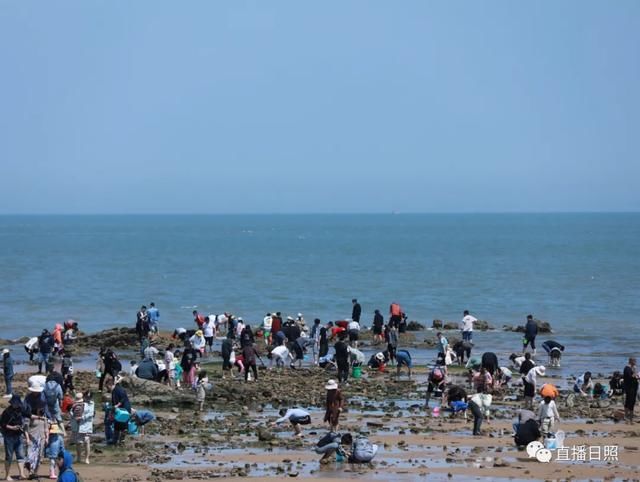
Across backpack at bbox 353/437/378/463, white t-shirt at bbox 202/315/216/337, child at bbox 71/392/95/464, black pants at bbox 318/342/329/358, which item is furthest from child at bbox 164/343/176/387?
backpack at bbox 353/437/378/463

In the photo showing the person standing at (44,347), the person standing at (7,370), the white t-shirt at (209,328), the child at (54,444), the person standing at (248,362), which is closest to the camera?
the child at (54,444)

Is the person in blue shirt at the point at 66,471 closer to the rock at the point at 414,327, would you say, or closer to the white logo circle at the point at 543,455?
the white logo circle at the point at 543,455

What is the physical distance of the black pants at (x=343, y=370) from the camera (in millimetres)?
31000

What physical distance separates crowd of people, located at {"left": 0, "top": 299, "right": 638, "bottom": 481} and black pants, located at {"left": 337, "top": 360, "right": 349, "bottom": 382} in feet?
0.11

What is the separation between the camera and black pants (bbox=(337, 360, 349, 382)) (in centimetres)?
3100

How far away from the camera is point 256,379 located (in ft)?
104

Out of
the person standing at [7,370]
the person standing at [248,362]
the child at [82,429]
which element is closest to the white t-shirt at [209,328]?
the person standing at [248,362]

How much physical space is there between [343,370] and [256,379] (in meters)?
2.58

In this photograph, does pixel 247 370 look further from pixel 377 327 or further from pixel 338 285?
pixel 338 285

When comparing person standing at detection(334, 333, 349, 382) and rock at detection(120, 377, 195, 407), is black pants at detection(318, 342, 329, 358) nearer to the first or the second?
person standing at detection(334, 333, 349, 382)

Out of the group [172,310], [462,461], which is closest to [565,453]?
[462,461]

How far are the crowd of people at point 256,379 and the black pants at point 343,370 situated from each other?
33mm

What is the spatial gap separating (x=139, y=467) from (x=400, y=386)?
11.9 m

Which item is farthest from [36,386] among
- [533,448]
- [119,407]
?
[533,448]
